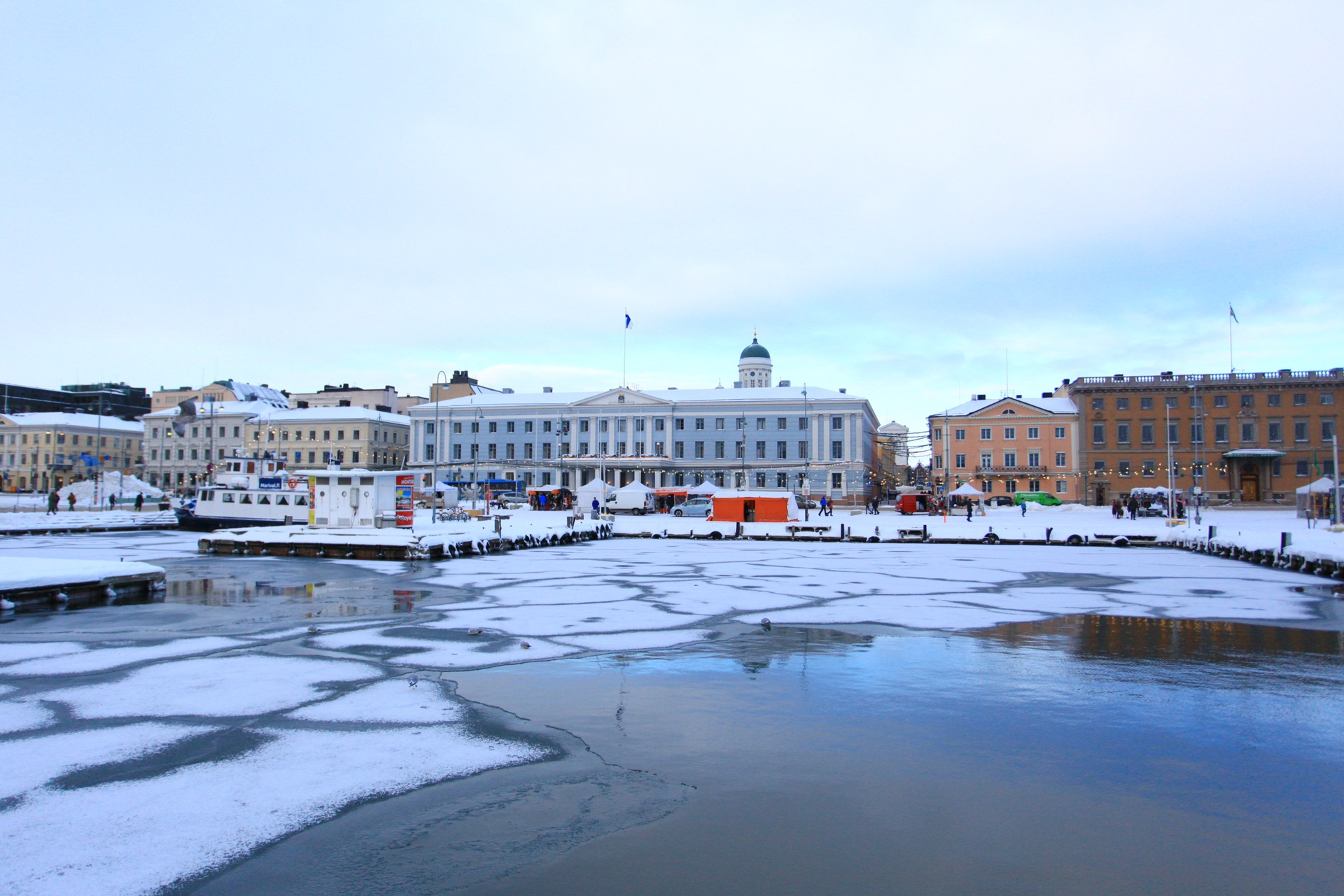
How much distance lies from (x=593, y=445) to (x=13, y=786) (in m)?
92.1

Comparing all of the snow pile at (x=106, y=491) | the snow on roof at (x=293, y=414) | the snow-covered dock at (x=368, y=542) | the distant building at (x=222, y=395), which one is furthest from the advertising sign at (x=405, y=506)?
the distant building at (x=222, y=395)

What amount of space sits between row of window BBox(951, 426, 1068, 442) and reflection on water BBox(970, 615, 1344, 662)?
Answer: 78.6 m

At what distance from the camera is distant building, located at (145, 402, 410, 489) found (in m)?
110

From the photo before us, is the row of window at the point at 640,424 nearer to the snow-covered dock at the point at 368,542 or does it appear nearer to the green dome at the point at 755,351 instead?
the green dome at the point at 755,351

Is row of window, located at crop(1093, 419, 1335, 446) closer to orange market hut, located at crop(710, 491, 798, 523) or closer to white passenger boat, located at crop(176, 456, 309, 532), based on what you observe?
orange market hut, located at crop(710, 491, 798, 523)

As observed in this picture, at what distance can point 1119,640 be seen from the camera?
16.0 metres

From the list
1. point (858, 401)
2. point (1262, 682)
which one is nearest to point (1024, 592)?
point (1262, 682)

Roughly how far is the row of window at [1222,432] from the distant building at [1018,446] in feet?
11.6

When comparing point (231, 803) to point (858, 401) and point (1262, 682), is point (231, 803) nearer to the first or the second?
point (1262, 682)

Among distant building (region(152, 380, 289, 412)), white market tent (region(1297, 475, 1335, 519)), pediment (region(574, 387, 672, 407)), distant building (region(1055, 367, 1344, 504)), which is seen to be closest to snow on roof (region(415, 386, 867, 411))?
pediment (region(574, 387, 672, 407))

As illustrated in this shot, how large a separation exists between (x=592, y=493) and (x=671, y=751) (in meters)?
61.2

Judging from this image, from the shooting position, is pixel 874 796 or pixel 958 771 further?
pixel 958 771

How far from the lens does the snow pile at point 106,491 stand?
242 feet

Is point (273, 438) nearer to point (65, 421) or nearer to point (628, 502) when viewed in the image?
point (65, 421)
